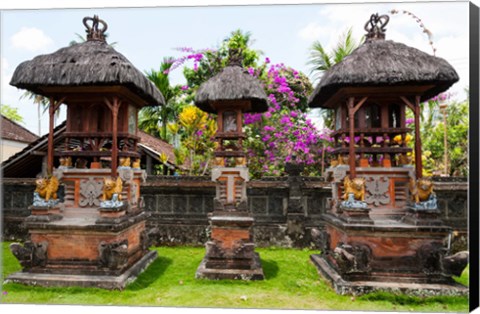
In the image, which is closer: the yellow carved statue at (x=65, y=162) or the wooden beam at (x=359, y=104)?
the wooden beam at (x=359, y=104)

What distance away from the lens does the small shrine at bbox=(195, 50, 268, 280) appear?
5344 mm

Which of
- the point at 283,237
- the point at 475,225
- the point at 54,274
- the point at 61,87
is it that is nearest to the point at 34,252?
the point at 54,274

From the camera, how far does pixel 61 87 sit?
520 centimetres

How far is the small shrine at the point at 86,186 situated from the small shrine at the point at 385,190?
11.8 feet

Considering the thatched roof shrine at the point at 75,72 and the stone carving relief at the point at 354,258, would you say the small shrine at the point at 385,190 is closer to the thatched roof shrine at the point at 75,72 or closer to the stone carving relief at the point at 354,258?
the stone carving relief at the point at 354,258

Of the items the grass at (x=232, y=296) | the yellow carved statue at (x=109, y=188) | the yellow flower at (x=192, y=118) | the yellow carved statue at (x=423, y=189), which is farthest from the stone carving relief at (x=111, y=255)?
the yellow flower at (x=192, y=118)

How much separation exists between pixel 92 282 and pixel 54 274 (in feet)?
2.38

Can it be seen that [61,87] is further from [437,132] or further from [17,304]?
[437,132]

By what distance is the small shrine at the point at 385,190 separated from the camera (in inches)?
184

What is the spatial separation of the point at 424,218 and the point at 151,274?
4855 mm

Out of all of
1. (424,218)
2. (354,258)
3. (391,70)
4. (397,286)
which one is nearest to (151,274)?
(354,258)

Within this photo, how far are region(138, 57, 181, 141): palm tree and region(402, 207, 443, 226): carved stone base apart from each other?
26.2 feet

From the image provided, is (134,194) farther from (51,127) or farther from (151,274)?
(51,127)

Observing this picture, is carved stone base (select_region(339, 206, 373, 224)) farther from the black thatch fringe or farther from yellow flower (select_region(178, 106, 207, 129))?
yellow flower (select_region(178, 106, 207, 129))
